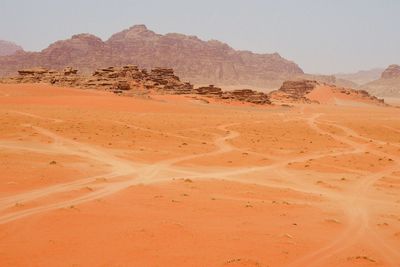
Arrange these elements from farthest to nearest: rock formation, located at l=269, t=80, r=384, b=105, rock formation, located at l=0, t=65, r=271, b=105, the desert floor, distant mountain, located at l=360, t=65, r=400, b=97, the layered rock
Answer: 1. distant mountain, located at l=360, t=65, r=400, b=97
2. rock formation, located at l=269, t=80, r=384, b=105
3. the layered rock
4. rock formation, located at l=0, t=65, r=271, b=105
5. the desert floor

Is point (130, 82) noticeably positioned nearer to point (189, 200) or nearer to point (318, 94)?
point (318, 94)

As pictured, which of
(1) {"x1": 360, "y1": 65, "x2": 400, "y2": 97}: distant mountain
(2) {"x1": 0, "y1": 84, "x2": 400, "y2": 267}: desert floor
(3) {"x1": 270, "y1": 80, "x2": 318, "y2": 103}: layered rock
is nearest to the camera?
(2) {"x1": 0, "y1": 84, "x2": 400, "y2": 267}: desert floor

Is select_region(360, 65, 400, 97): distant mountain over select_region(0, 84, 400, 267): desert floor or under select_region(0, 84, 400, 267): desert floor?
over

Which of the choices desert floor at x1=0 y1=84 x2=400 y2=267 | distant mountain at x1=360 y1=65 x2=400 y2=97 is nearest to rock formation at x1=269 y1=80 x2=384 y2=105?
distant mountain at x1=360 y1=65 x2=400 y2=97

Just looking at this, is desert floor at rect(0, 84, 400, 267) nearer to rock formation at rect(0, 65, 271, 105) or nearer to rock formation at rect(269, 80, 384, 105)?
rock formation at rect(0, 65, 271, 105)

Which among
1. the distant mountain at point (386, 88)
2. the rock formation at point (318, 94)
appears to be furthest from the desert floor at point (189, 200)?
the distant mountain at point (386, 88)

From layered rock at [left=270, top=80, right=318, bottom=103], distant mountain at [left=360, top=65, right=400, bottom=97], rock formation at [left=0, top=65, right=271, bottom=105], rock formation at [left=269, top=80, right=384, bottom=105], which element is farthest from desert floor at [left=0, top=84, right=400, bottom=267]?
distant mountain at [left=360, top=65, right=400, bottom=97]

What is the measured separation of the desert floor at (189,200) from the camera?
340 inches

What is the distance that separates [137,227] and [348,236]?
4842mm

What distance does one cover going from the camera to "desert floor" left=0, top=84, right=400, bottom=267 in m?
8.63

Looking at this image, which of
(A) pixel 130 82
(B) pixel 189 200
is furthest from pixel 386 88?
(B) pixel 189 200

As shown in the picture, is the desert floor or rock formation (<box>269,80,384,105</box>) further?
rock formation (<box>269,80,384,105</box>)

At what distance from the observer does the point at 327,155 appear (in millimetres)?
24391

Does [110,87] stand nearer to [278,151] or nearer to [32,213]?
[278,151]
